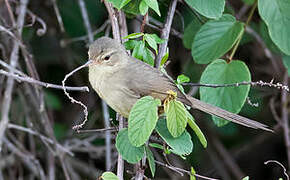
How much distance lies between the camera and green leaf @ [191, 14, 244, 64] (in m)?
2.70

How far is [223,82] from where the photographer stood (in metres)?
2.61

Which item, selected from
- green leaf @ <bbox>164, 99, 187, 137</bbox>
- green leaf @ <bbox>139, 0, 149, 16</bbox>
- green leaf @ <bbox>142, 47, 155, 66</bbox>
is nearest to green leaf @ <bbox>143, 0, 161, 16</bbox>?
green leaf @ <bbox>139, 0, 149, 16</bbox>

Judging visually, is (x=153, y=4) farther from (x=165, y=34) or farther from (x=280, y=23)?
(x=280, y=23)

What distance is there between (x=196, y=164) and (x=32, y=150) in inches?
64.8

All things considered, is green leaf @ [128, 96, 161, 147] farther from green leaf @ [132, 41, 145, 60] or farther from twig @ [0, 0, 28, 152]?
twig @ [0, 0, 28, 152]

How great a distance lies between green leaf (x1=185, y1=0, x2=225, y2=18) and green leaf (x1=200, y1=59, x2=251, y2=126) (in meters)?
0.29

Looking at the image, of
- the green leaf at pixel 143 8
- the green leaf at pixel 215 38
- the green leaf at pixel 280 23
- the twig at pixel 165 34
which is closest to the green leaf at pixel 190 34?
the green leaf at pixel 215 38

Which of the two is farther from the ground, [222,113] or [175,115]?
[175,115]

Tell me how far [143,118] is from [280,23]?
1.08 meters

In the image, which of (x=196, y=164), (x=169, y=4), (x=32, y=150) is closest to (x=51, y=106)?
(x=32, y=150)

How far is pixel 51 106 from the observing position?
424 cm

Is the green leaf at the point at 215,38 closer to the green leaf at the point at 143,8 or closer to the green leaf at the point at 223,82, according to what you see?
the green leaf at the point at 223,82

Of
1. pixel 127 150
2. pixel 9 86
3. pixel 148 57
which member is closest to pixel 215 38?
pixel 148 57

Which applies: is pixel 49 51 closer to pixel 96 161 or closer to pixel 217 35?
pixel 96 161
